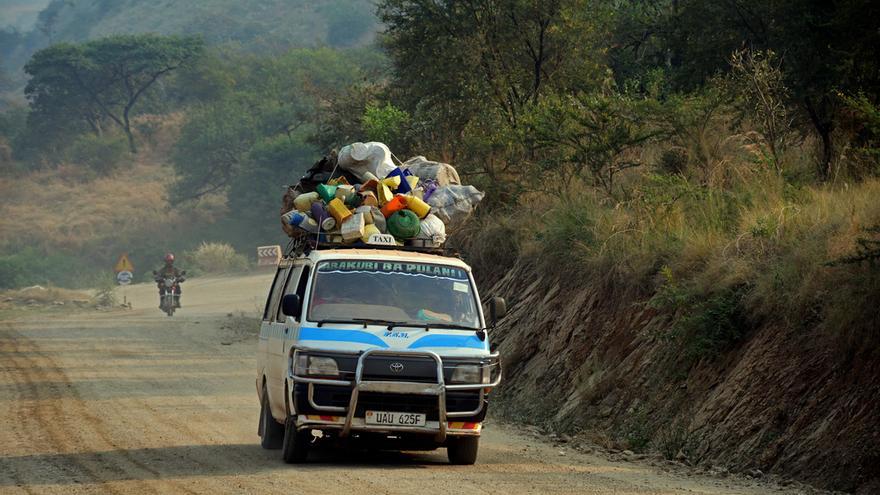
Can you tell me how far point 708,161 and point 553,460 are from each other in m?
8.48

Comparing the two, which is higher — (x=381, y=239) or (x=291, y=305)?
(x=381, y=239)

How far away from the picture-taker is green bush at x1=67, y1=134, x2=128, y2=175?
95375mm

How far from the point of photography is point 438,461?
13352 mm

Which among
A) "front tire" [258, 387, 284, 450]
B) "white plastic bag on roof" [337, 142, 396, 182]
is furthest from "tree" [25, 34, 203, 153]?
"front tire" [258, 387, 284, 450]

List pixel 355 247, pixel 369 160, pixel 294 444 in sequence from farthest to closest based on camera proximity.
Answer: pixel 369 160 → pixel 355 247 → pixel 294 444

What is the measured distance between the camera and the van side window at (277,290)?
14539mm

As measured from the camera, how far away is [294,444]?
1248 centimetres

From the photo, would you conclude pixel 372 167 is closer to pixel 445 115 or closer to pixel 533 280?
pixel 533 280

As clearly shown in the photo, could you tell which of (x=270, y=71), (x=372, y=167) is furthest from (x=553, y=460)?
(x=270, y=71)

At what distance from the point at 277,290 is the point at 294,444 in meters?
2.86

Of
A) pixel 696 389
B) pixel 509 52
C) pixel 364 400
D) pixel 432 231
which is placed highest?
pixel 509 52

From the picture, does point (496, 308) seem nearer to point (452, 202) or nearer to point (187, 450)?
point (187, 450)

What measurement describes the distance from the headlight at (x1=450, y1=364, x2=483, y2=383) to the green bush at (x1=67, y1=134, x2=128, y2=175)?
8680 cm

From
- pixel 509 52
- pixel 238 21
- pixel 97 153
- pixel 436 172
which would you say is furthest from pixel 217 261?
pixel 238 21
